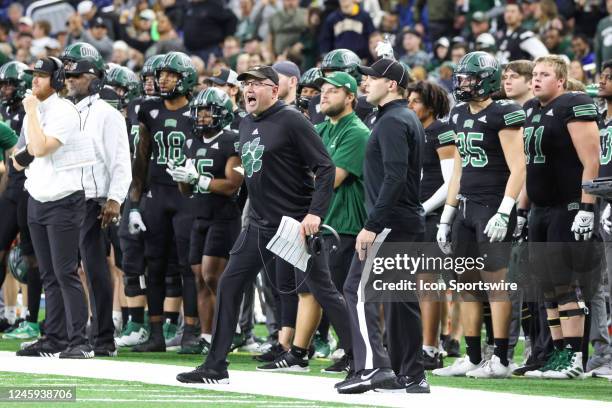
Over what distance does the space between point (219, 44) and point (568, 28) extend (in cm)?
602

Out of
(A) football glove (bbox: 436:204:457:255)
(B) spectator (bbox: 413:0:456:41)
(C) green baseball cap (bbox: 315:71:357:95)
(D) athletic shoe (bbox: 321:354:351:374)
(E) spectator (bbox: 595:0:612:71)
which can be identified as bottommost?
(D) athletic shoe (bbox: 321:354:351:374)

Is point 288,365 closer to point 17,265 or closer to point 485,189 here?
point 485,189

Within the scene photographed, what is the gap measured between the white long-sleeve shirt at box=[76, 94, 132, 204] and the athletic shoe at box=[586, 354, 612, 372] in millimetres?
3833

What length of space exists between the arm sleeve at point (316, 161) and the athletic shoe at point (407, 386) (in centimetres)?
117

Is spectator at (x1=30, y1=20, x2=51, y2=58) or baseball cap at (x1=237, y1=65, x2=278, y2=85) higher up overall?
spectator at (x1=30, y1=20, x2=51, y2=58)

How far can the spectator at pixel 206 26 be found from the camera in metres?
21.8

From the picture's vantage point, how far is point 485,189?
10.2 metres

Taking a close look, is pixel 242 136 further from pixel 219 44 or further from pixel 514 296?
pixel 219 44

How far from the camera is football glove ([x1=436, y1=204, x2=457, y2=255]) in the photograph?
34.2 ft

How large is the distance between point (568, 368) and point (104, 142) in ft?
13.2

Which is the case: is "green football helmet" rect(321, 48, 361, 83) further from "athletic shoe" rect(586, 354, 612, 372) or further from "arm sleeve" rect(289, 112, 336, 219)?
"athletic shoe" rect(586, 354, 612, 372)

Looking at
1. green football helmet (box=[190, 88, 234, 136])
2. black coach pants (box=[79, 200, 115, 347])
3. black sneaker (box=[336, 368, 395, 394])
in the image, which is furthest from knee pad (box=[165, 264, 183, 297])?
black sneaker (box=[336, 368, 395, 394])

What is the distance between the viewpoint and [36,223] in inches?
417

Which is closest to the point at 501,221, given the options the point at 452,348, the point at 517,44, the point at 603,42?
the point at 452,348
